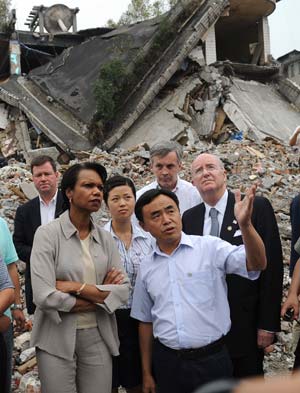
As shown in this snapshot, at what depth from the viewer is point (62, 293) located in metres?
2.40

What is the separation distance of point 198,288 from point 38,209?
83.3 inches

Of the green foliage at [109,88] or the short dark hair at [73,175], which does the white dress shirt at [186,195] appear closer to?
the short dark hair at [73,175]

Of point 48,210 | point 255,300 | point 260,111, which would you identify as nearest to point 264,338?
point 255,300

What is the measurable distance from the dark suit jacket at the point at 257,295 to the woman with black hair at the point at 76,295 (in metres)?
0.69

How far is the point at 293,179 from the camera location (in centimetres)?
909

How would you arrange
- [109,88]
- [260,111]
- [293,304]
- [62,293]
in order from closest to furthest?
[62,293], [293,304], [109,88], [260,111]

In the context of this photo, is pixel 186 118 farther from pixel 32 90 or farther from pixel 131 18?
pixel 131 18

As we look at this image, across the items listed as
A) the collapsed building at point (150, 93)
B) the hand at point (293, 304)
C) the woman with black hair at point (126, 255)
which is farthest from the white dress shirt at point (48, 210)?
the collapsed building at point (150, 93)

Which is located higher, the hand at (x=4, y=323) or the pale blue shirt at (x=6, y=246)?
the pale blue shirt at (x=6, y=246)

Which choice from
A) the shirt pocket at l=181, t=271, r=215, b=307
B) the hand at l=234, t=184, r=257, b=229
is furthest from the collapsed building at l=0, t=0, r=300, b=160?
the hand at l=234, t=184, r=257, b=229

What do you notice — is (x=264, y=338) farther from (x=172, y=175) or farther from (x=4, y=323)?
(x=4, y=323)

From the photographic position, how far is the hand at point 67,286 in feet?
8.00

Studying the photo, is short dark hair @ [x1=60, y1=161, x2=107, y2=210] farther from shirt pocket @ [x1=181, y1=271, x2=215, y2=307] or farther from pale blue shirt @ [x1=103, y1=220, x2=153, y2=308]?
shirt pocket @ [x1=181, y1=271, x2=215, y2=307]

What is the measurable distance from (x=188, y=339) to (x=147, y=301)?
0.39 m
